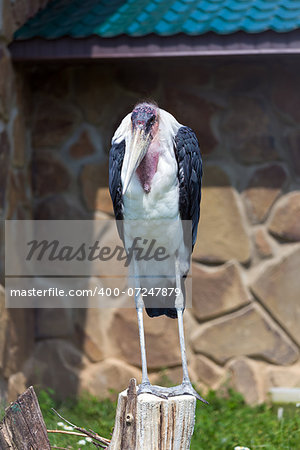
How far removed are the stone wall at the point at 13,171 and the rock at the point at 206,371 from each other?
1237 mm

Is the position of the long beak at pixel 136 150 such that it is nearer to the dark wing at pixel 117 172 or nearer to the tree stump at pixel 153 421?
the dark wing at pixel 117 172

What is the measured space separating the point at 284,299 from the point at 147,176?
2.54 metres

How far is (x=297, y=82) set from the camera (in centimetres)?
472

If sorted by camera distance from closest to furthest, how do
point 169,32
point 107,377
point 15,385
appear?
point 169,32, point 15,385, point 107,377

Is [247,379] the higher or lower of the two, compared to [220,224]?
lower

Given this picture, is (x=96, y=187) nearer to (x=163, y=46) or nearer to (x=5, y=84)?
(x=5, y=84)

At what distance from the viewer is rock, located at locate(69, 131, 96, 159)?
4.82m

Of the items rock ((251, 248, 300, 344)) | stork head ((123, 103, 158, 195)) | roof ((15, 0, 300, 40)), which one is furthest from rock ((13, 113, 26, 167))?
stork head ((123, 103, 158, 195))

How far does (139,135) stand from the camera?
2.46 m

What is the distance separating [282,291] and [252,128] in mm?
1190

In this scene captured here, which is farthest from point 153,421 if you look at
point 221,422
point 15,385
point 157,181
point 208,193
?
point 208,193

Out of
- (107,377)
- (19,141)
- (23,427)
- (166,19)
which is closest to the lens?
(23,427)

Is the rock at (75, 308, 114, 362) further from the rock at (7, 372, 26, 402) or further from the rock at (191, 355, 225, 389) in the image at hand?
the rock at (191, 355, 225, 389)

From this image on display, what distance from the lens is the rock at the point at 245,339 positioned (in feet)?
15.8
